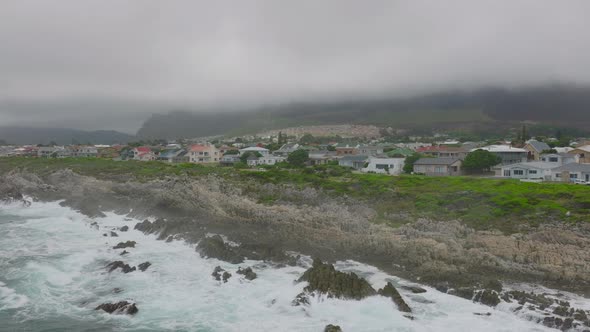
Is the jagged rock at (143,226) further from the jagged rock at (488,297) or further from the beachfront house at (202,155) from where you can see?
the beachfront house at (202,155)

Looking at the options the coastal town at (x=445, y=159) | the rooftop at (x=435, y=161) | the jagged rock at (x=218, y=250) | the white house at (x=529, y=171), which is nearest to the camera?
the jagged rock at (x=218, y=250)

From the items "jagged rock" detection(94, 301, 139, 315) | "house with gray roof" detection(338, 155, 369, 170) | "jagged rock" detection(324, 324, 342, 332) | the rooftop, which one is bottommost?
"house with gray roof" detection(338, 155, 369, 170)

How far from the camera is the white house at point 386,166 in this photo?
63341mm

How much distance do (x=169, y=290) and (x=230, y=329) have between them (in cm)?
526

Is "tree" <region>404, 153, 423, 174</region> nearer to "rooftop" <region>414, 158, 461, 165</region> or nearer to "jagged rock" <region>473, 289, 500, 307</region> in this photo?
"rooftop" <region>414, 158, 461, 165</region>

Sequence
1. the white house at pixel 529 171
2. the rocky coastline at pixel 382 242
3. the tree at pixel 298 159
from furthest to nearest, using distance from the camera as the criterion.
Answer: the tree at pixel 298 159, the white house at pixel 529 171, the rocky coastline at pixel 382 242

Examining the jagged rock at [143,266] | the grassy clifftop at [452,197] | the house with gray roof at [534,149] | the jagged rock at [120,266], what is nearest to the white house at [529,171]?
the grassy clifftop at [452,197]

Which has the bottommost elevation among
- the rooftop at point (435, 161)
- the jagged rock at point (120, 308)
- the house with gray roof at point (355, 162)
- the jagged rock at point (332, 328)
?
the house with gray roof at point (355, 162)

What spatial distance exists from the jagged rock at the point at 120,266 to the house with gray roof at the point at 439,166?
156 ft

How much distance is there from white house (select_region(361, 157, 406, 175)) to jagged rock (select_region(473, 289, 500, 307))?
4555 centimetres

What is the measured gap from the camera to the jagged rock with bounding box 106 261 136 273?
21.6 metres

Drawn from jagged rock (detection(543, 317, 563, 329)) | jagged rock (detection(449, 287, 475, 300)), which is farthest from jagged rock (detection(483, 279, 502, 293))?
jagged rock (detection(543, 317, 563, 329))

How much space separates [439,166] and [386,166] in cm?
812

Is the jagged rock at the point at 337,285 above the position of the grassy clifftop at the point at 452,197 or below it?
above
